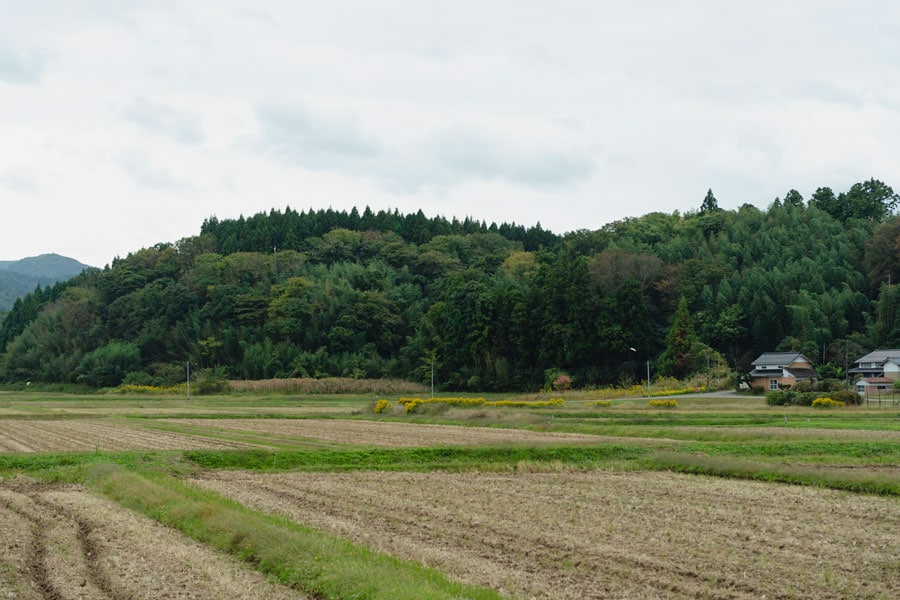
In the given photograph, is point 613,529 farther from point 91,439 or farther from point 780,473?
point 91,439

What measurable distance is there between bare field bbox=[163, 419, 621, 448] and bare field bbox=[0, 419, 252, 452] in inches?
154

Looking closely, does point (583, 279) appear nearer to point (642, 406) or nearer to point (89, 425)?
point (642, 406)

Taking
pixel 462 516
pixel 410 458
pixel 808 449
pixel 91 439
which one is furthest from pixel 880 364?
pixel 462 516

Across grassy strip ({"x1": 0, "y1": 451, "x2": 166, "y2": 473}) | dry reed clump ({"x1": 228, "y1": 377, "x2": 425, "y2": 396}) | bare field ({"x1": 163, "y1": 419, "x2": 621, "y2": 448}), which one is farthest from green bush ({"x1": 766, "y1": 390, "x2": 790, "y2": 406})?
dry reed clump ({"x1": 228, "y1": 377, "x2": 425, "y2": 396})

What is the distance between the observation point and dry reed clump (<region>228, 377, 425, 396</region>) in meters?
76.5

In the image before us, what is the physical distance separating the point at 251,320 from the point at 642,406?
5654 centimetres

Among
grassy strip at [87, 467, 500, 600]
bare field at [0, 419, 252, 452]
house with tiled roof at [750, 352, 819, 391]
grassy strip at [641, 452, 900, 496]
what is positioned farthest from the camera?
house with tiled roof at [750, 352, 819, 391]

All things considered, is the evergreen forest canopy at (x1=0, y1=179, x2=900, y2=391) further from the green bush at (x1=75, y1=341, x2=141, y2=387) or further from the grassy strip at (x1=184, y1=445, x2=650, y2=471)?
the grassy strip at (x1=184, y1=445, x2=650, y2=471)

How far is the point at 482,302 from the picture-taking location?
264 ft

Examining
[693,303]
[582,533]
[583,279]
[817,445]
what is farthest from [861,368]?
[582,533]

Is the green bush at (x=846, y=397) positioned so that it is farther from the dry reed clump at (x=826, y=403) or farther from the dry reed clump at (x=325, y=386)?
the dry reed clump at (x=325, y=386)

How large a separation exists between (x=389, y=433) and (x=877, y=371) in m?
44.7

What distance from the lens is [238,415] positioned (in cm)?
4803

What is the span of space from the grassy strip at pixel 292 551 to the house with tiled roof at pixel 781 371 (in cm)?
5530
